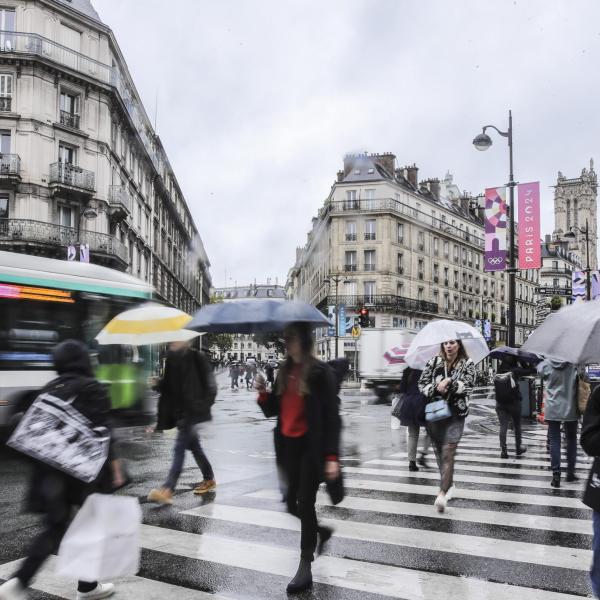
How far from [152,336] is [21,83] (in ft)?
89.5

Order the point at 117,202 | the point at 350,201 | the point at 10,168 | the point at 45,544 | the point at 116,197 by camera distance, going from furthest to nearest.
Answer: the point at 350,201, the point at 116,197, the point at 117,202, the point at 10,168, the point at 45,544

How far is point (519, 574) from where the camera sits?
4402mm

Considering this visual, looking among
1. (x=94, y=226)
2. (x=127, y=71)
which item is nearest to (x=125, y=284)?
(x=94, y=226)

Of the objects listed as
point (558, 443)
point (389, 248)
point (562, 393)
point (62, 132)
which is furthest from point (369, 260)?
point (558, 443)

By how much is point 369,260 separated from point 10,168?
3542cm

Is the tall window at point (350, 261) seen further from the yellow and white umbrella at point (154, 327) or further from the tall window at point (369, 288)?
the yellow and white umbrella at point (154, 327)

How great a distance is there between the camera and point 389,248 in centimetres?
5888

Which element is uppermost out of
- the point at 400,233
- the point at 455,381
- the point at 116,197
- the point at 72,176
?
the point at 400,233

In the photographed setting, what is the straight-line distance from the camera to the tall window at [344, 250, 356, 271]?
192ft

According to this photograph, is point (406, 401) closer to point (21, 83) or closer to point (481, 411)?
point (481, 411)

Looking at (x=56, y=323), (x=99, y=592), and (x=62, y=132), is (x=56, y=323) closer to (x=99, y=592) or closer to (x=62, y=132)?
(x=99, y=592)

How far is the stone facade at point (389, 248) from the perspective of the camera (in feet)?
192

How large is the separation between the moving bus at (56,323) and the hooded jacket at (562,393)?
7853 millimetres

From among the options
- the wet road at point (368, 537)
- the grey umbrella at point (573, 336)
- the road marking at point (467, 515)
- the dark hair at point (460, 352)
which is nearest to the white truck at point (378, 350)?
the wet road at point (368, 537)
